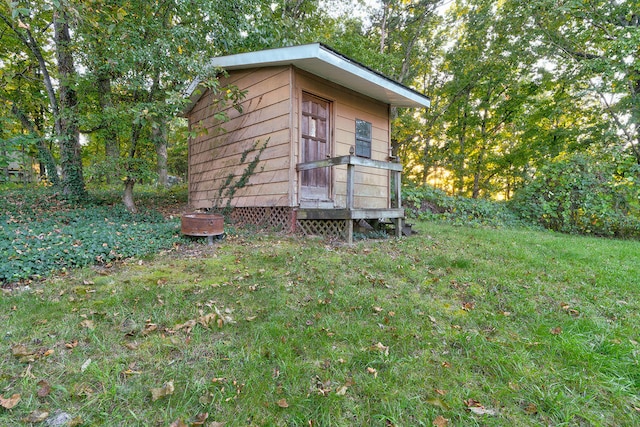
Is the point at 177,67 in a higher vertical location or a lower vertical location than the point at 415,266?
higher

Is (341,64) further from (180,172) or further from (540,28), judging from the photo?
(180,172)

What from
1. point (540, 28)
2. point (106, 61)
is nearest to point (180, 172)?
point (106, 61)

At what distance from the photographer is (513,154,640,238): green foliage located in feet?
26.2

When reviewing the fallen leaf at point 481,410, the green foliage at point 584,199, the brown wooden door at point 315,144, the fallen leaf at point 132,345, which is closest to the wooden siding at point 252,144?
the brown wooden door at point 315,144

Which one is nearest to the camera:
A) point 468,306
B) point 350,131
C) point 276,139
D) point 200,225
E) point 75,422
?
point 75,422

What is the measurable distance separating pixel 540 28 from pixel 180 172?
59.8ft

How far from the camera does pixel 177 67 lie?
19.4ft

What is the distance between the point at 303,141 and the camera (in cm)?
610

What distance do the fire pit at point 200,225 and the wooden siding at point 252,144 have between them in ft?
4.67

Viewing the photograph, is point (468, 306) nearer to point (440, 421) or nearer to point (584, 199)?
point (440, 421)

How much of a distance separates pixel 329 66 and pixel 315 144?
5.19 feet

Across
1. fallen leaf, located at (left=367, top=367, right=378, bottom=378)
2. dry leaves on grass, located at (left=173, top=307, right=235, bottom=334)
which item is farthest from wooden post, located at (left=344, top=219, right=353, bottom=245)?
fallen leaf, located at (left=367, top=367, right=378, bottom=378)

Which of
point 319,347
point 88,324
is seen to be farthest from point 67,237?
point 319,347

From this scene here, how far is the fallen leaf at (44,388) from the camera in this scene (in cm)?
151
